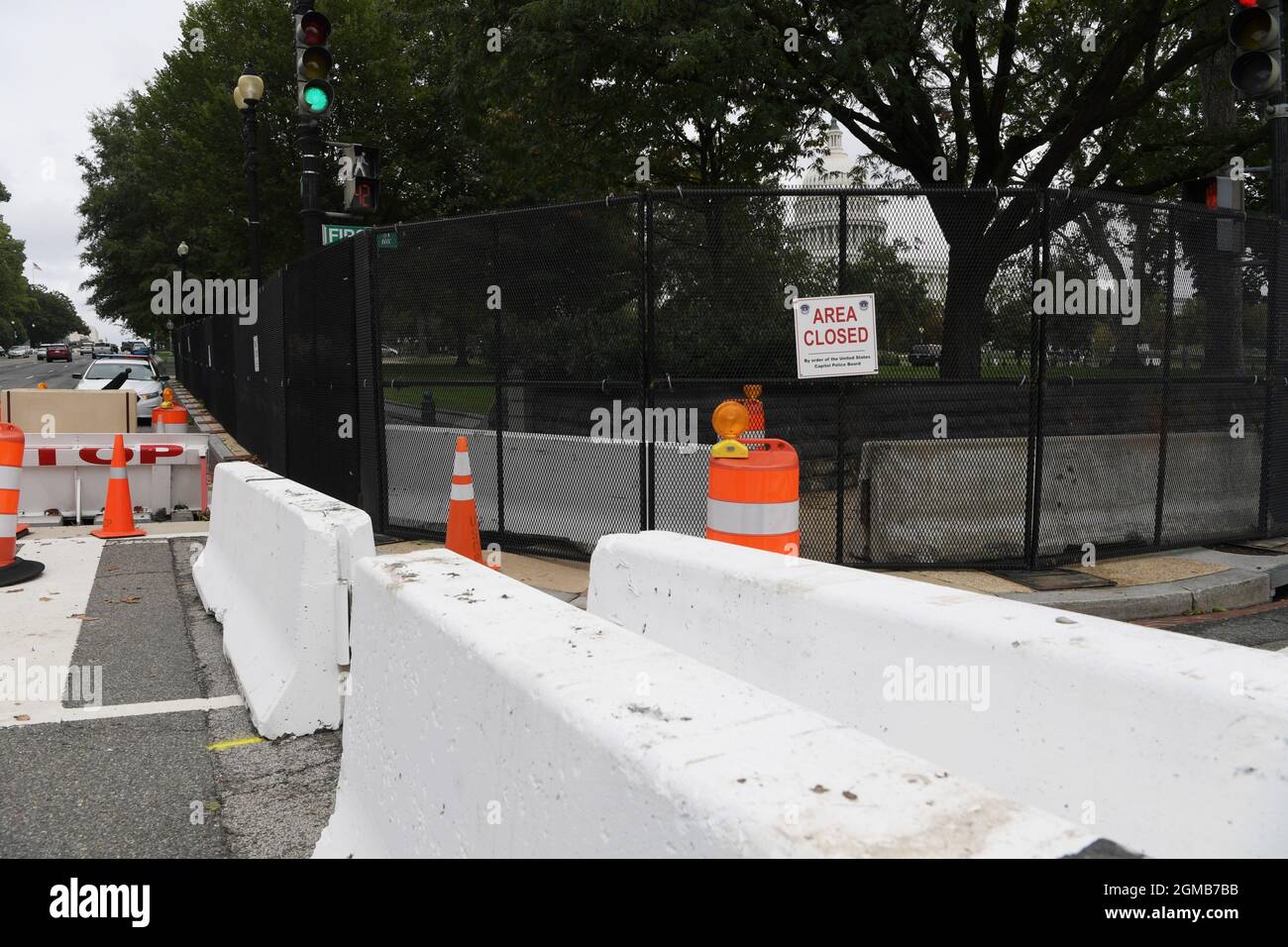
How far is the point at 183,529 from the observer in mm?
10508

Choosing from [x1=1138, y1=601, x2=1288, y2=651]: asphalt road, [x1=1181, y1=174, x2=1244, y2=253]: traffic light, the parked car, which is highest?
[x1=1181, y1=174, x2=1244, y2=253]: traffic light

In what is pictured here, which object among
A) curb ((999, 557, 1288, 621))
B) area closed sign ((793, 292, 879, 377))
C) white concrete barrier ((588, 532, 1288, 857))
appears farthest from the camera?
area closed sign ((793, 292, 879, 377))

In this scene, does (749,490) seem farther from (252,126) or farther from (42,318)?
(42,318)

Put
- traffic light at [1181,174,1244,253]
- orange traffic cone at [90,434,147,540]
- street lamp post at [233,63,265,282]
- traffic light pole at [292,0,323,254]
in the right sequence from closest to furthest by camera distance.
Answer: traffic light at [1181,174,1244,253], orange traffic cone at [90,434,147,540], traffic light pole at [292,0,323,254], street lamp post at [233,63,265,282]

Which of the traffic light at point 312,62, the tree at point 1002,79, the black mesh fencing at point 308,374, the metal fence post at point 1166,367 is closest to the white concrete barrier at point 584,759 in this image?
the black mesh fencing at point 308,374

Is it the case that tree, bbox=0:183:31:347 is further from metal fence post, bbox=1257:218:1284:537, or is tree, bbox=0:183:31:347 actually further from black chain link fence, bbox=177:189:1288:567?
metal fence post, bbox=1257:218:1284:537

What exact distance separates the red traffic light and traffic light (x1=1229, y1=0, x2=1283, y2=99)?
855 centimetres

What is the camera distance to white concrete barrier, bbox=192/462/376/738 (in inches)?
176

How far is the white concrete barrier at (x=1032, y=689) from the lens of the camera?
233cm

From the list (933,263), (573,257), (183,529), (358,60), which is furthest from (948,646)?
(358,60)

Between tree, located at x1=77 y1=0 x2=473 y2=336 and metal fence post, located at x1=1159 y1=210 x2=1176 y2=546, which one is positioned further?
tree, located at x1=77 y1=0 x2=473 y2=336

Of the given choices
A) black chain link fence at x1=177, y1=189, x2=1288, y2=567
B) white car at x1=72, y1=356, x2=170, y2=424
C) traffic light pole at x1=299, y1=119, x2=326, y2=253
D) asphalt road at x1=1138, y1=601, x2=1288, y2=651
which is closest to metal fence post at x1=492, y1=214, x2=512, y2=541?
black chain link fence at x1=177, y1=189, x2=1288, y2=567
